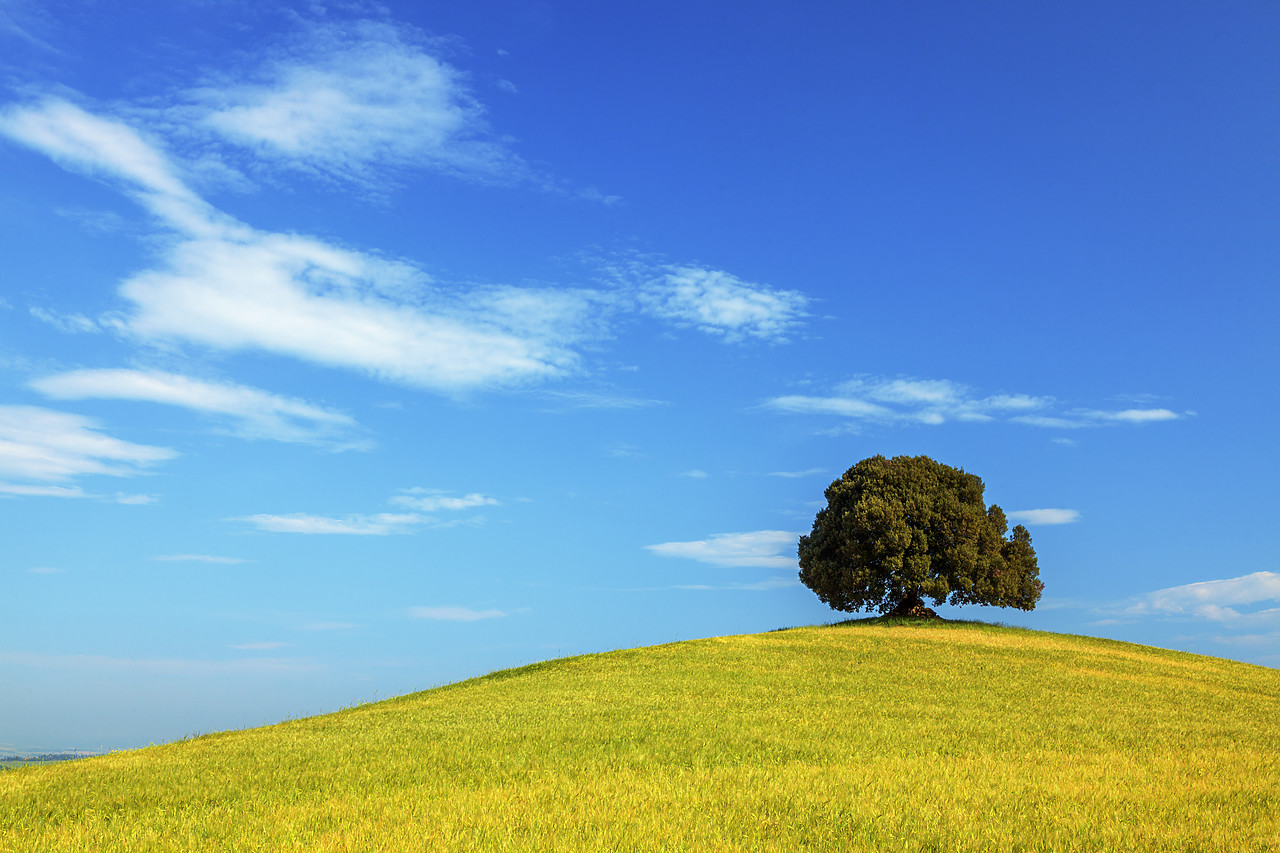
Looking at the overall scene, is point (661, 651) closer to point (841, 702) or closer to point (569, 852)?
point (841, 702)

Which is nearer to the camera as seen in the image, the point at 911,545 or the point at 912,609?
the point at 911,545

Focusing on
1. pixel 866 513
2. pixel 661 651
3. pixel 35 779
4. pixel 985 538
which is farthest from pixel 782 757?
pixel 985 538

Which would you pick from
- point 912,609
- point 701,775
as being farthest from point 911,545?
point 701,775

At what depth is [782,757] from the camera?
14641 millimetres

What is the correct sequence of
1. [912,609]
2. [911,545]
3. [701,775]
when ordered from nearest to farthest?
[701,775] < [911,545] < [912,609]

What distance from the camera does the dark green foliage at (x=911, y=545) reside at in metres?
44.0

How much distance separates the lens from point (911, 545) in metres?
43.9

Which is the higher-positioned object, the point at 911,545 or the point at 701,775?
the point at 911,545

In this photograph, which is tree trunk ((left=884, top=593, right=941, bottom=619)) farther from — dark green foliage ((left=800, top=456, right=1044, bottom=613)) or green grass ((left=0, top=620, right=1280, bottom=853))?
green grass ((left=0, top=620, right=1280, bottom=853))

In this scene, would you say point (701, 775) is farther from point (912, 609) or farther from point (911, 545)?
point (912, 609)

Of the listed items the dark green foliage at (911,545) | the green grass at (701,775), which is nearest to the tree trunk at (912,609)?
the dark green foliage at (911,545)

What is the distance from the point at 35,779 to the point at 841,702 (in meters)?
16.8

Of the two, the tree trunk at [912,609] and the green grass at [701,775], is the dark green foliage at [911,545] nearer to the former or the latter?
the tree trunk at [912,609]

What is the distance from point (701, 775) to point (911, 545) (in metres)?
33.6
